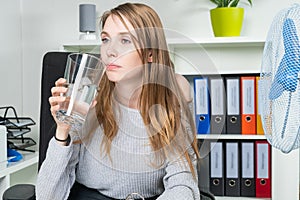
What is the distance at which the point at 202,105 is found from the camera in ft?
3.27

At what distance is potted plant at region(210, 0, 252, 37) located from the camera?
203 centimetres

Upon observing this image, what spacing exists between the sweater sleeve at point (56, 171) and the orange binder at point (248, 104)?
96cm

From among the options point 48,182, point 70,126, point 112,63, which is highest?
point 112,63

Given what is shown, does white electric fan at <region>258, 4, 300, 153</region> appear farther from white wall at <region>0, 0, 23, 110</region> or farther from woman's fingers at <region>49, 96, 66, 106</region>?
white wall at <region>0, 0, 23, 110</region>

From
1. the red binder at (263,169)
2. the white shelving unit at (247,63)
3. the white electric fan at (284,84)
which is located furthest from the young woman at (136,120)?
the red binder at (263,169)

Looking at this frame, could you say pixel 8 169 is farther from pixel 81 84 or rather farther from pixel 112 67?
pixel 112 67

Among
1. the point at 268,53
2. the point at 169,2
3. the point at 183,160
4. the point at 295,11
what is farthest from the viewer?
the point at 169,2

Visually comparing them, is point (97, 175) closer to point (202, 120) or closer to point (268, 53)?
point (202, 120)

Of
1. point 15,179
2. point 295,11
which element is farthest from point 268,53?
point 15,179

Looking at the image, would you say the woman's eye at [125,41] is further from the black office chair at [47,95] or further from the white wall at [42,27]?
the white wall at [42,27]

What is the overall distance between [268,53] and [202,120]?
7.0 inches

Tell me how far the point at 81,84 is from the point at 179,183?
33 centimetres

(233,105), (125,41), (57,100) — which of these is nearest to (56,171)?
(57,100)

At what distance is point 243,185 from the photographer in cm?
205
